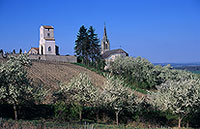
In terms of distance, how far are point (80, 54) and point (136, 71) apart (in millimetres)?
18571

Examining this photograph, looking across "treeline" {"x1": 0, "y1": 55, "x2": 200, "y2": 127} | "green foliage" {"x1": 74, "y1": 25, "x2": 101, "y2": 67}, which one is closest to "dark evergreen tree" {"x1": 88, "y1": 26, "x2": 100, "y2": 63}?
"green foliage" {"x1": 74, "y1": 25, "x2": 101, "y2": 67}

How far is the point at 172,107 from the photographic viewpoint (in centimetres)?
3734

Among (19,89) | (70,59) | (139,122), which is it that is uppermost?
(70,59)

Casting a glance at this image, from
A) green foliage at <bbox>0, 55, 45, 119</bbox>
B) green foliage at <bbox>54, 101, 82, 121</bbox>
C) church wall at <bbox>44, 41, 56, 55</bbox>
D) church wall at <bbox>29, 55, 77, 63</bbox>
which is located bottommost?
green foliage at <bbox>54, 101, 82, 121</bbox>

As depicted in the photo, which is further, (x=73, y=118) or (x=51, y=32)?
(x=51, y=32)

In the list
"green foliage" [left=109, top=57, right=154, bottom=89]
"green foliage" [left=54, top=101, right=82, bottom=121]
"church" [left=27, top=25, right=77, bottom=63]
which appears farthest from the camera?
"church" [left=27, top=25, right=77, bottom=63]

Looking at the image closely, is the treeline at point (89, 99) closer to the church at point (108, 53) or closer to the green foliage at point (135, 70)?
the green foliage at point (135, 70)

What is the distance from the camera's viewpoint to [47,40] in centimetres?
8150

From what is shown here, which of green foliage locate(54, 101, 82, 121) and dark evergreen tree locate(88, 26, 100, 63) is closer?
green foliage locate(54, 101, 82, 121)

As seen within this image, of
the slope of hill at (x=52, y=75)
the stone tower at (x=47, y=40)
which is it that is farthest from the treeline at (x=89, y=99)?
the stone tower at (x=47, y=40)

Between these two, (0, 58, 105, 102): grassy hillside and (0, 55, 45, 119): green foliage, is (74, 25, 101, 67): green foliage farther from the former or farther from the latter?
(0, 55, 45, 119): green foliage

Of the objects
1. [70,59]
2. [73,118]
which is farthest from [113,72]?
[73,118]

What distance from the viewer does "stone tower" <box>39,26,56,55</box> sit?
3211 inches

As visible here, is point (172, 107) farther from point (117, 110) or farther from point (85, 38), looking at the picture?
point (85, 38)
